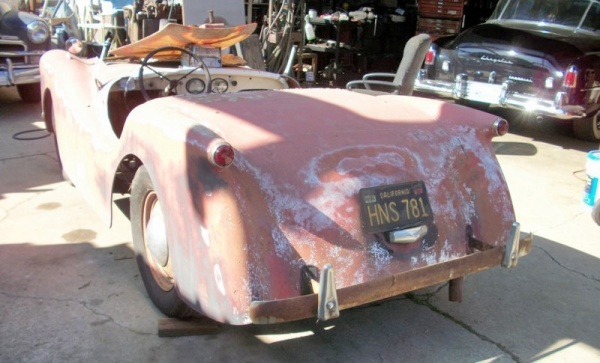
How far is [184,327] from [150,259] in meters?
0.46

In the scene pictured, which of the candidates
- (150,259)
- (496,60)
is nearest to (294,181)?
(150,259)

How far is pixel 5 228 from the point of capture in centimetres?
407

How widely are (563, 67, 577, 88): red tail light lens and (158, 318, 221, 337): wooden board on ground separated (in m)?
5.47

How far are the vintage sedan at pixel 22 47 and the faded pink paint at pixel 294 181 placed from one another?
16.6ft

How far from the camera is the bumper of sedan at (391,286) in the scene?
2164 millimetres

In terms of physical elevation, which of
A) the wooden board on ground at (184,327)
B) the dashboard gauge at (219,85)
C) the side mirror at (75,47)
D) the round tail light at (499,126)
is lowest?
the wooden board on ground at (184,327)

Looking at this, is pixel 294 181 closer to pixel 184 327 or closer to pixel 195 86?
pixel 184 327

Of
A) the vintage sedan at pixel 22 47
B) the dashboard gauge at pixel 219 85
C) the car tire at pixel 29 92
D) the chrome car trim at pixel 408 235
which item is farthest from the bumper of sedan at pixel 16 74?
the chrome car trim at pixel 408 235

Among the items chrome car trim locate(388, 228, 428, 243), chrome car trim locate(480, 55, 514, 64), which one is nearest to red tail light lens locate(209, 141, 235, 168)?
chrome car trim locate(388, 228, 428, 243)

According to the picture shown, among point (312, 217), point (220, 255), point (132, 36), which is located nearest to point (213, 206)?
point (220, 255)

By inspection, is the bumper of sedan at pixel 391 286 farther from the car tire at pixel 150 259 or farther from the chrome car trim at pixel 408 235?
the car tire at pixel 150 259

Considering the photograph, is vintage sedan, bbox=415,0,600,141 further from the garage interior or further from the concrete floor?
the concrete floor

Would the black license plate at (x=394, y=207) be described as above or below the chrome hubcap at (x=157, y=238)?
above

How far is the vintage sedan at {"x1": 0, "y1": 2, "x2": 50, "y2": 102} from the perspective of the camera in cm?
741
